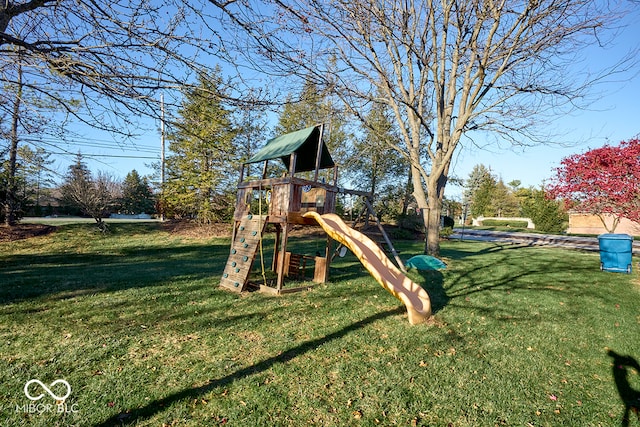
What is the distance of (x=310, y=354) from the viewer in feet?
13.4

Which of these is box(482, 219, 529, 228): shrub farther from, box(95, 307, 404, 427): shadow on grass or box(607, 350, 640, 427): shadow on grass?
box(95, 307, 404, 427): shadow on grass

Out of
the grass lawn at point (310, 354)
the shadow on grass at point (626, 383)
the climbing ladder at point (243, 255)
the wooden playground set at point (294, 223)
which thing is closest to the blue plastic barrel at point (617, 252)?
the grass lawn at point (310, 354)

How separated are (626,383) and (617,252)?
8477 millimetres

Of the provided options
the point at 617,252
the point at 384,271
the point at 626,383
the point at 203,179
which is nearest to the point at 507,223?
the point at 617,252

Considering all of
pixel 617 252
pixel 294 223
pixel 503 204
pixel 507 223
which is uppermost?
pixel 503 204

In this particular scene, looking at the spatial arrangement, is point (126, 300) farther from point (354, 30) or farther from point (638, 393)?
point (354, 30)

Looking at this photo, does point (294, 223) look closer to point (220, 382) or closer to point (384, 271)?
point (384, 271)

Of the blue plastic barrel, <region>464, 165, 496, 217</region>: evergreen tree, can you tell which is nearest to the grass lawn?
the blue plastic barrel

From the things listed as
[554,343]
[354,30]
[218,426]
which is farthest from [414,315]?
[354,30]

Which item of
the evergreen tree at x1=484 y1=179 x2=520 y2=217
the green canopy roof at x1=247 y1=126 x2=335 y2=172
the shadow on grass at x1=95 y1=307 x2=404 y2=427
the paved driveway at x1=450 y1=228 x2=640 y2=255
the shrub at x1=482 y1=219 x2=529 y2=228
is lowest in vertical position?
the shadow on grass at x1=95 y1=307 x2=404 y2=427

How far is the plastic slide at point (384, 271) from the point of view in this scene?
5281 millimetres

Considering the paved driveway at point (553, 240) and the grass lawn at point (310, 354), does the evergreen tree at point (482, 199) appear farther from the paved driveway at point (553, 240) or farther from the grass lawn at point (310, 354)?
the grass lawn at point (310, 354)

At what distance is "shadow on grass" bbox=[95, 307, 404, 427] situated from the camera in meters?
2.72

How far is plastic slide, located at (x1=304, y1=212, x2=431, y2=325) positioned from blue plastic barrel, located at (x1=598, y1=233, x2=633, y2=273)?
8010 mm
